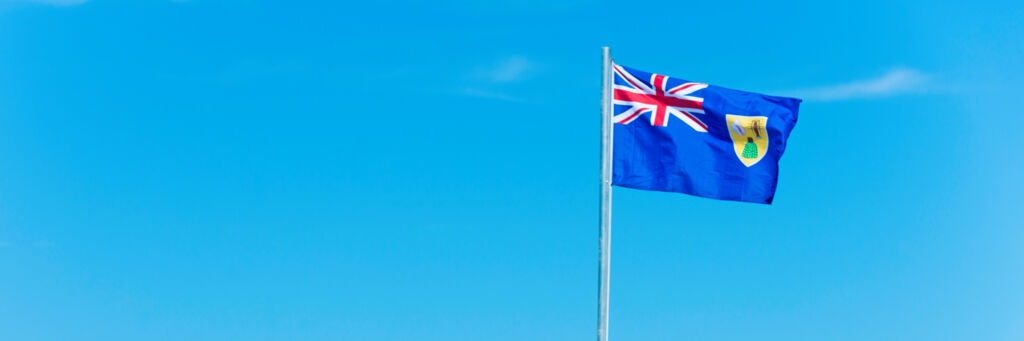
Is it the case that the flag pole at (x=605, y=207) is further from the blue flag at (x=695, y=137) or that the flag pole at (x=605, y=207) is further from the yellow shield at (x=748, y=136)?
the yellow shield at (x=748, y=136)

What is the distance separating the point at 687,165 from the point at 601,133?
268 centimetres

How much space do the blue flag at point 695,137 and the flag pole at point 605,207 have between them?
75 cm

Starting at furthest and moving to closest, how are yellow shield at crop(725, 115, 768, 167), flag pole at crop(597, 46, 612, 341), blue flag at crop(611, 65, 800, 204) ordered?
yellow shield at crop(725, 115, 768, 167)
blue flag at crop(611, 65, 800, 204)
flag pole at crop(597, 46, 612, 341)

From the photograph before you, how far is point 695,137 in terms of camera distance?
84.8ft

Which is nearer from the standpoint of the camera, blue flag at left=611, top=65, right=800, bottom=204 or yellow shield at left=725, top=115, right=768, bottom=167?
blue flag at left=611, top=65, right=800, bottom=204

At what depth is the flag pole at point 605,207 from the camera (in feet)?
77.4

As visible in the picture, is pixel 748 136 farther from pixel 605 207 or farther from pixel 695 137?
pixel 605 207

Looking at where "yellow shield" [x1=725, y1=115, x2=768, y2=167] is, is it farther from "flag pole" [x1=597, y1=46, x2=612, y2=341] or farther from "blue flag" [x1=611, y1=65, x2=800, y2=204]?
"flag pole" [x1=597, y1=46, x2=612, y2=341]

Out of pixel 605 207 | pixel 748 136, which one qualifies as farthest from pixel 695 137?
pixel 605 207

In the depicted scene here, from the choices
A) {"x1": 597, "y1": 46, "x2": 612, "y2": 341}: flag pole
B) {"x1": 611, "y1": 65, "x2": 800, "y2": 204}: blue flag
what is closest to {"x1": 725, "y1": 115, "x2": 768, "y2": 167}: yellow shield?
{"x1": 611, "y1": 65, "x2": 800, "y2": 204}: blue flag

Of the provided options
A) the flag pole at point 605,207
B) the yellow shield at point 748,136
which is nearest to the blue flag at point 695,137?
the yellow shield at point 748,136

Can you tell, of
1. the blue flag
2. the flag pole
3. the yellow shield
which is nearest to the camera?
the flag pole

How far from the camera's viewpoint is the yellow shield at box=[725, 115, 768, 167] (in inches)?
1021

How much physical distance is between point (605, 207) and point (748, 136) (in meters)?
4.53
